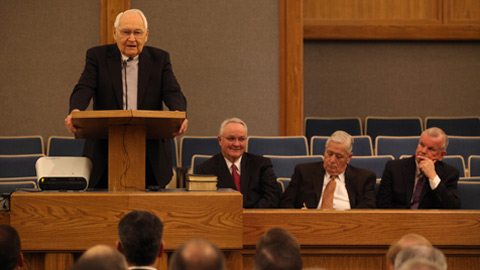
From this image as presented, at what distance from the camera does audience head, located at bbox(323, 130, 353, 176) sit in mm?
3104

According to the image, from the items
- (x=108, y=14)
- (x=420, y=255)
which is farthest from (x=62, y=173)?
(x=108, y=14)

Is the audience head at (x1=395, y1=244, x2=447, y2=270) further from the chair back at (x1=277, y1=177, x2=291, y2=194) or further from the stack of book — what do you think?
the chair back at (x1=277, y1=177, x2=291, y2=194)

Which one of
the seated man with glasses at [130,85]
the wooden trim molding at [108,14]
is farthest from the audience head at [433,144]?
the wooden trim molding at [108,14]

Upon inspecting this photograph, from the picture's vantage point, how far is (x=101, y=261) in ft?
3.71

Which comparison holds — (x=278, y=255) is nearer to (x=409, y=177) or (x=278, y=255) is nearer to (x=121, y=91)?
(x=121, y=91)

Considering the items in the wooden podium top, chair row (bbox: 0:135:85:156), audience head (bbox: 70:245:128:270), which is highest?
the wooden podium top

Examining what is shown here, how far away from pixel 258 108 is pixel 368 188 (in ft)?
6.21

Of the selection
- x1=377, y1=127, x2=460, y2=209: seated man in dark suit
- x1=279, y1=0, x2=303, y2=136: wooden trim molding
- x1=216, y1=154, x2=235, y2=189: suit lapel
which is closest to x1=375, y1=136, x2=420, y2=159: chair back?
x1=279, y1=0, x2=303, y2=136: wooden trim molding

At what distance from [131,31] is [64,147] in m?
2.29

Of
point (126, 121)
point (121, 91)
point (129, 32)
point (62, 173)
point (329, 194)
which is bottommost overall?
point (329, 194)

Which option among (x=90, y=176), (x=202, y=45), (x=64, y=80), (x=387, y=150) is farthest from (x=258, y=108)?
(x=90, y=176)

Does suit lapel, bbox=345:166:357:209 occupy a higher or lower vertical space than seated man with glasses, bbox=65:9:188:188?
lower

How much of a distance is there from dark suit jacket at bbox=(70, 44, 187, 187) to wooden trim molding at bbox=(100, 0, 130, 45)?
8.01 ft

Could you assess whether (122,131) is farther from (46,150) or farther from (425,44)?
(425,44)
